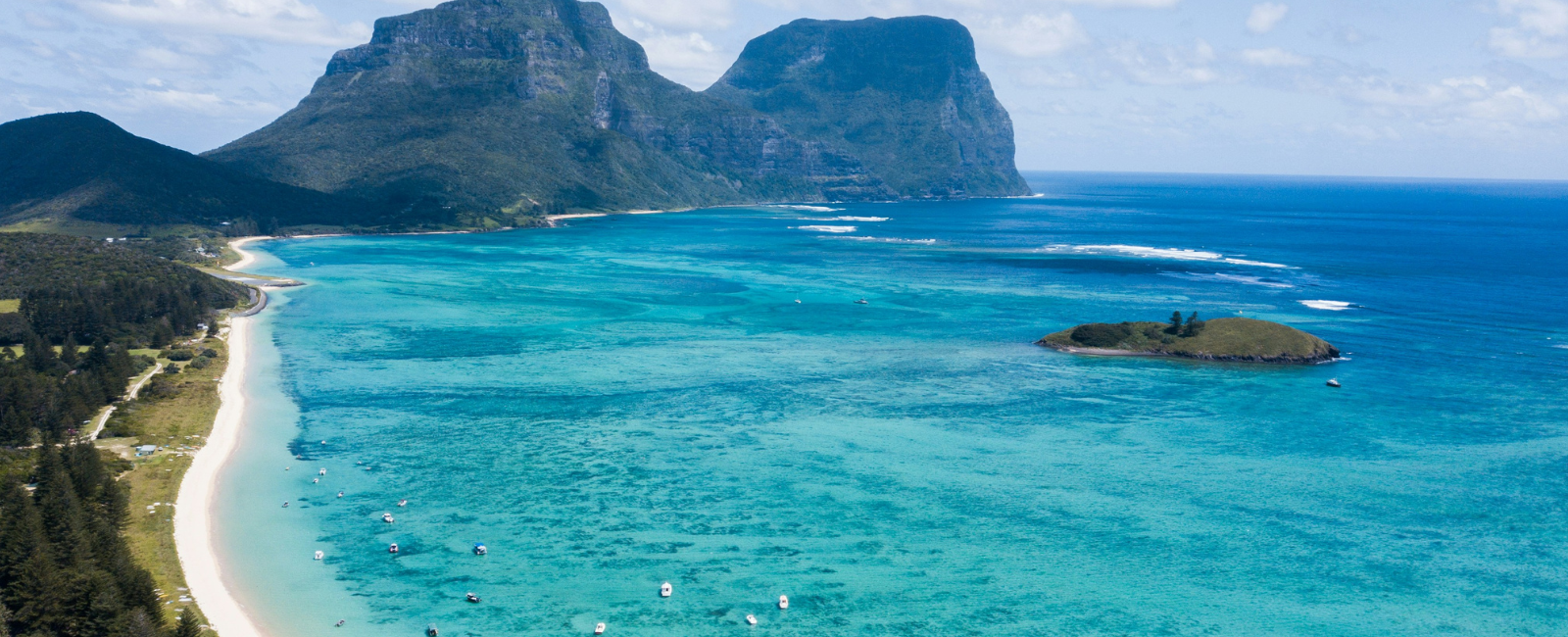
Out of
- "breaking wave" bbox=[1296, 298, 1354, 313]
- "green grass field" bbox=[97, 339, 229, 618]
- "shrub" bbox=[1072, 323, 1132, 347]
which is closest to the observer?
"green grass field" bbox=[97, 339, 229, 618]

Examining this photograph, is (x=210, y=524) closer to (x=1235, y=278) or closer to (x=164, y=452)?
(x=164, y=452)

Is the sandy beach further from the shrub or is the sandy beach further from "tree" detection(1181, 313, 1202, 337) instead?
"tree" detection(1181, 313, 1202, 337)

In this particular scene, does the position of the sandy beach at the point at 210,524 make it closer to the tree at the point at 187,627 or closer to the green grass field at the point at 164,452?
the green grass field at the point at 164,452

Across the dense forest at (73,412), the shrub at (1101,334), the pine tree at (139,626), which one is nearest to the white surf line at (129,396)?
the dense forest at (73,412)

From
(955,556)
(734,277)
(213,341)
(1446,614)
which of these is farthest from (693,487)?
(734,277)

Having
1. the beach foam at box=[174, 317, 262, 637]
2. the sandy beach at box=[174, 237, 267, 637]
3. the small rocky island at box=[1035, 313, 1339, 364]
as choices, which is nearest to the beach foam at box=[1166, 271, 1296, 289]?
the small rocky island at box=[1035, 313, 1339, 364]

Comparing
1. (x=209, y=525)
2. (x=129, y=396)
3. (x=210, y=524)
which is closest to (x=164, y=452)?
(x=210, y=524)
